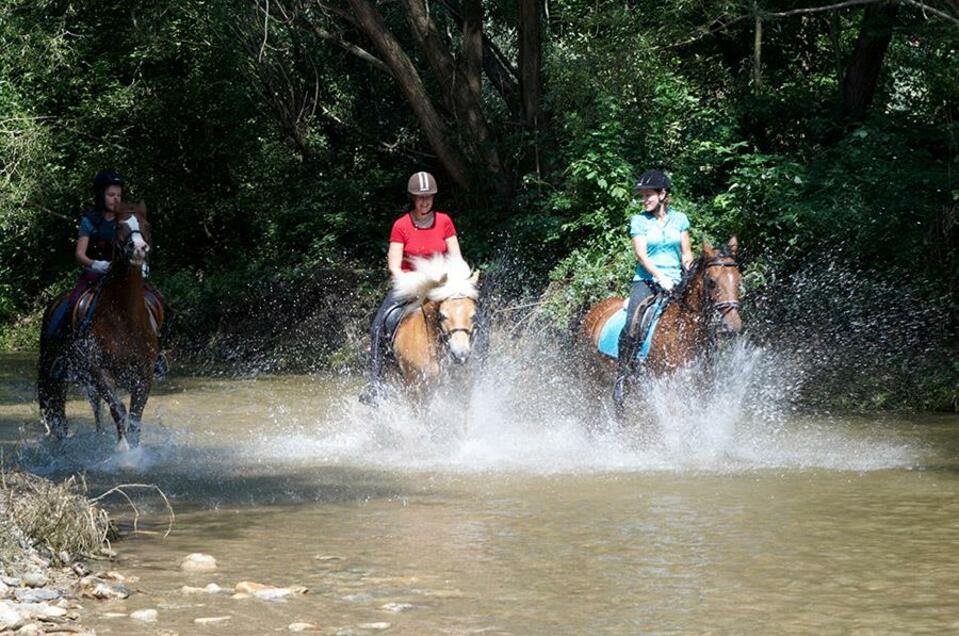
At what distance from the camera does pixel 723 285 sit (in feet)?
38.7

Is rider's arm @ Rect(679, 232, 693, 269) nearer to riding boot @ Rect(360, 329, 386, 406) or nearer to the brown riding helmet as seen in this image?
the brown riding helmet

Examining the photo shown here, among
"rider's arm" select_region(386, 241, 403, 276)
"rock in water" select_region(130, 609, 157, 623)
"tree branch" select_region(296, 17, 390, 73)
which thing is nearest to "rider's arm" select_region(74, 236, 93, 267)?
"rider's arm" select_region(386, 241, 403, 276)

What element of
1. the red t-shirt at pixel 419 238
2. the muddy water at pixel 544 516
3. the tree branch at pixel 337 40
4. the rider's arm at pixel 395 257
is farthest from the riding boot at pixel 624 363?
the tree branch at pixel 337 40

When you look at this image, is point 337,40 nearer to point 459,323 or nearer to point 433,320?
point 433,320

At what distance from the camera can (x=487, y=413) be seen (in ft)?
45.1

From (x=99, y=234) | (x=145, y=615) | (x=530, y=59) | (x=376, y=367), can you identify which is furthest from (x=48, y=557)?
(x=530, y=59)

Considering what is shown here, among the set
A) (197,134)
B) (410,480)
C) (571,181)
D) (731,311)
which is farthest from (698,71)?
(410,480)

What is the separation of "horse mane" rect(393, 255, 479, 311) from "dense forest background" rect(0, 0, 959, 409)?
6.48 meters

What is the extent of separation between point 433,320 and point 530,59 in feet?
41.3

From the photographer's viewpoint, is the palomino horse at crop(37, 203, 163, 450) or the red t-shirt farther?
the red t-shirt

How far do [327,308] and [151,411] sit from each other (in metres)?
7.86

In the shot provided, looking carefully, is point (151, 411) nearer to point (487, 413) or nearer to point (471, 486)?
point (487, 413)

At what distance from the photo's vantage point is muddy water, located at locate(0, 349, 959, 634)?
21.8 feet

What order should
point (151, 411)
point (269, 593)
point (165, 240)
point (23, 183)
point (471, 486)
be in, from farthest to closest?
point (165, 240) → point (23, 183) → point (151, 411) → point (471, 486) → point (269, 593)
